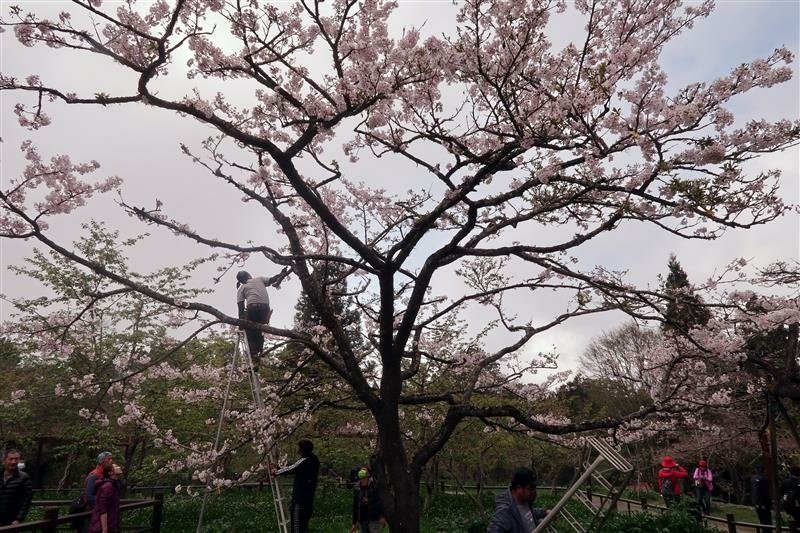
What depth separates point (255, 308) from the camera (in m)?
7.64

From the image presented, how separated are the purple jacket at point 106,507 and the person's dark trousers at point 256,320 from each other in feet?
7.50

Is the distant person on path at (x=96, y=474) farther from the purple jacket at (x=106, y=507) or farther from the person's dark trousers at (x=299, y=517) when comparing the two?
the person's dark trousers at (x=299, y=517)

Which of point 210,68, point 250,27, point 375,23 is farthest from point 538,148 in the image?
point 210,68

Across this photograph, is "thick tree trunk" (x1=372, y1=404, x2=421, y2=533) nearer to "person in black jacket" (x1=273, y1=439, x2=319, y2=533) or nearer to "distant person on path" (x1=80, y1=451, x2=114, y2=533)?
"person in black jacket" (x1=273, y1=439, x2=319, y2=533)

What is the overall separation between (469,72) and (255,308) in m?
4.77

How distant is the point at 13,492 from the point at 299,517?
3042mm

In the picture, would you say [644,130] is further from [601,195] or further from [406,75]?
[406,75]

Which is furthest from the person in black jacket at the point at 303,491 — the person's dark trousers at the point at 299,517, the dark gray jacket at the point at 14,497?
the dark gray jacket at the point at 14,497

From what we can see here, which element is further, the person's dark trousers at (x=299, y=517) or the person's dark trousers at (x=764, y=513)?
the person's dark trousers at (x=764, y=513)

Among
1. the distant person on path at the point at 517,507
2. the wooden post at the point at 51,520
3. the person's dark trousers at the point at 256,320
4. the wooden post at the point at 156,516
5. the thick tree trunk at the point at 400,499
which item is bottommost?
the wooden post at the point at 156,516

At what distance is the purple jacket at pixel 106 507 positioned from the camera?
A: 16.7 ft

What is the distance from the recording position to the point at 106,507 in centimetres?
512

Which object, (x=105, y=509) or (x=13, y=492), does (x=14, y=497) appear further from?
(x=105, y=509)

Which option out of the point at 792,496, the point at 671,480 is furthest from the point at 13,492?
the point at 671,480
